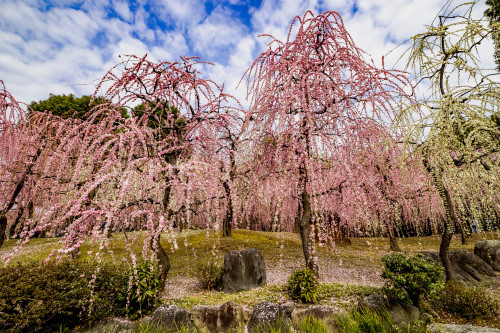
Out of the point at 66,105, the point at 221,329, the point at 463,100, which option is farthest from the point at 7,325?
the point at 66,105

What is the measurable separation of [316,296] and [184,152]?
15.8 feet

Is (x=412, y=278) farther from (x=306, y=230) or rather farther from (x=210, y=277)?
(x=210, y=277)

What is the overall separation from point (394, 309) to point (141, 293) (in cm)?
519

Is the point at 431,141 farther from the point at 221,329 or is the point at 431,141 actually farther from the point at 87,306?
the point at 87,306

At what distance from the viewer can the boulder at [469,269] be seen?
7.23 m

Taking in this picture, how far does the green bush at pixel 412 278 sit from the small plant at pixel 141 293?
4.89 meters

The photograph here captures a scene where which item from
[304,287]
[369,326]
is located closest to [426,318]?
[369,326]

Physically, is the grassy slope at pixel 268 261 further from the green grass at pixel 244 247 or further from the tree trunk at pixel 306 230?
the tree trunk at pixel 306 230

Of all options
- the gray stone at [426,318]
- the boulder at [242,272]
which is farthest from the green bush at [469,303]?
the boulder at [242,272]

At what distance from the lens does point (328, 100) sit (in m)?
4.76

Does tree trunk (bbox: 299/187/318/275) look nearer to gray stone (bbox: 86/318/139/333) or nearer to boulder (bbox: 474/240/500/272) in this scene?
gray stone (bbox: 86/318/139/333)

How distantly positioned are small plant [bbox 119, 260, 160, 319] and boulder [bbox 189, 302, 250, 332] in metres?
0.94

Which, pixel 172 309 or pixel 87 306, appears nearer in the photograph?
pixel 87 306

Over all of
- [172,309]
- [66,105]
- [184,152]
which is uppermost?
[66,105]
